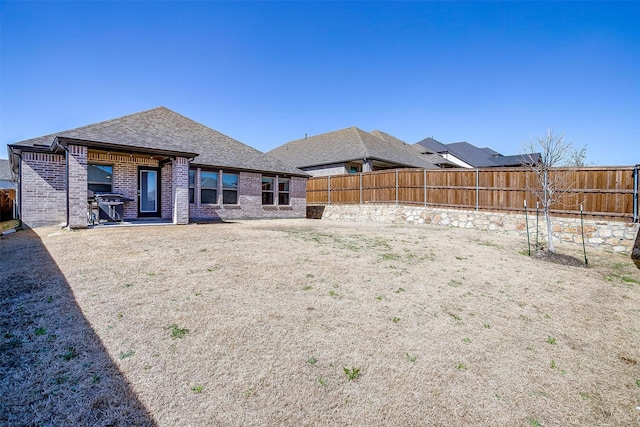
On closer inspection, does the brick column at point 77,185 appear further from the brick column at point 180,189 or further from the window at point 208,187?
the window at point 208,187

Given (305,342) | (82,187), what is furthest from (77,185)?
(305,342)

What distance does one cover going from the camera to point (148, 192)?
44.8 feet

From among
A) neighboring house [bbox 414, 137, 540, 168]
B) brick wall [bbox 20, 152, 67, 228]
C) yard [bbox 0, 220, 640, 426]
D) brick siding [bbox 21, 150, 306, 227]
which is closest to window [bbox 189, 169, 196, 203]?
brick siding [bbox 21, 150, 306, 227]

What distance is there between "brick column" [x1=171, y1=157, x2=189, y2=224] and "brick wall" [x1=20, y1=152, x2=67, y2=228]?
4.52 metres

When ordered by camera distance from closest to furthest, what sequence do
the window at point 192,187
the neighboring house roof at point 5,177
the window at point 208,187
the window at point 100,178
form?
the window at point 100,178, the window at point 192,187, the window at point 208,187, the neighboring house roof at point 5,177

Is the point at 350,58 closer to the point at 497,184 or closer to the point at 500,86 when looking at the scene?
the point at 500,86

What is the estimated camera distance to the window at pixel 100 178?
12.2 metres

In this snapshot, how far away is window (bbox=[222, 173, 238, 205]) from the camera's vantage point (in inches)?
595

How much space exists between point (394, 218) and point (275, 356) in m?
13.5

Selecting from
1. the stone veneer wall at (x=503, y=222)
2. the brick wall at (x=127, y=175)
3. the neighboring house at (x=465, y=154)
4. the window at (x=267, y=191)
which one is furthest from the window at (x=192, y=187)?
the neighboring house at (x=465, y=154)

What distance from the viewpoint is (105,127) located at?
11805 mm

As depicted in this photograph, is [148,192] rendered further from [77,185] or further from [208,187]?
[77,185]

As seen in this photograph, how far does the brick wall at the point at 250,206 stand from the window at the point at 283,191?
247 mm

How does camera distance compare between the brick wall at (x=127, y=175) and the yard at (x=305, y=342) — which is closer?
the yard at (x=305, y=342)
